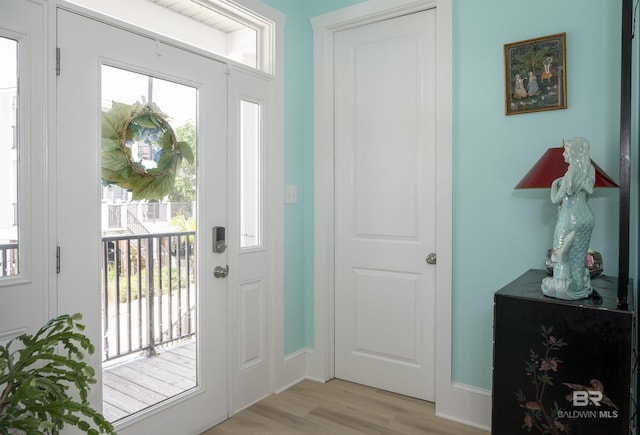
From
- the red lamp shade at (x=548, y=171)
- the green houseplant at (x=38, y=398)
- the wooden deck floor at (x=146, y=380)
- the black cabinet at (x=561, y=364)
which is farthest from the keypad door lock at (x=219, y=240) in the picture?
the red lamp shade at (x=548, y=171)

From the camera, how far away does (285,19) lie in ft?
9.13

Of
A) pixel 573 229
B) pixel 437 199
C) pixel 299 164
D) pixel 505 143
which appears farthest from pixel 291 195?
pixel 573 229

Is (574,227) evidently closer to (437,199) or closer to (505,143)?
(505,143)

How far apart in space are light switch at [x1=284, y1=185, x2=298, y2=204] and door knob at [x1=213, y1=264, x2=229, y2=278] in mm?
637

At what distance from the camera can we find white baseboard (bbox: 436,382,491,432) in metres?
2.33

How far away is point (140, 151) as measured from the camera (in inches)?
79.4

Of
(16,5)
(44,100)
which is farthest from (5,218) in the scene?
(16,5)

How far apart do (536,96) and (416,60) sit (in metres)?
0.74

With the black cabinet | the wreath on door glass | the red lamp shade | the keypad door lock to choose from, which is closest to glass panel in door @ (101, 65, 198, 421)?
the wreath on door glass

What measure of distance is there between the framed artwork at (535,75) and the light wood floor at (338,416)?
1.70 meters

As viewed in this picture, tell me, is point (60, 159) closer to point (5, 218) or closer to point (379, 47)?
point (5, 218)

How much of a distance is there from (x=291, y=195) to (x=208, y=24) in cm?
111

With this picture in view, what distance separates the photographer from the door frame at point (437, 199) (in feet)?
7.93

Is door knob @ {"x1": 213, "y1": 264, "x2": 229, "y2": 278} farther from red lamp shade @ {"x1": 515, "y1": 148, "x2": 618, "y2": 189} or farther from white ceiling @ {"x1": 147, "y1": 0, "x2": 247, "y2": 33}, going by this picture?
red lamp shade @ {"x1": 515, "y1": 148, "x2": 618, "y2": 189}
